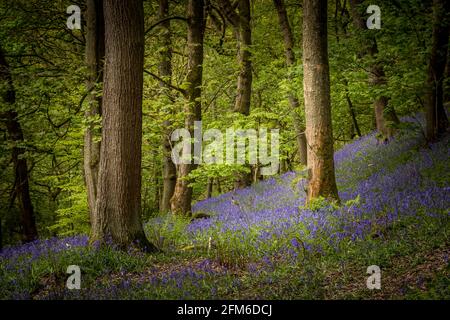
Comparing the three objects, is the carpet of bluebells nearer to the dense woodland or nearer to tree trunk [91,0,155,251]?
the dense woodland

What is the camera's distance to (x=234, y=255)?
6.07m

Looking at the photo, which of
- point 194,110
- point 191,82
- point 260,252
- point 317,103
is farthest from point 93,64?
point 260,252

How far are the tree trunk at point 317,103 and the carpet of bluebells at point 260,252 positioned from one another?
0.69 meters

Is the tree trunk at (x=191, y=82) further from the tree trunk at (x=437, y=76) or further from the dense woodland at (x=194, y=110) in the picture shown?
the tree trunk at (x=437, y=76)

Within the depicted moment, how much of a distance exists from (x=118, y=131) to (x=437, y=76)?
9.31m

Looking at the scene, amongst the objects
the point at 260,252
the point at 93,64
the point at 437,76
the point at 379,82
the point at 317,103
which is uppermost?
the point at 379,82

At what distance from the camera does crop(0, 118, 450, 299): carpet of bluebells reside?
492cm

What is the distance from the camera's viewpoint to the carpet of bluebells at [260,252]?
4.92 metres

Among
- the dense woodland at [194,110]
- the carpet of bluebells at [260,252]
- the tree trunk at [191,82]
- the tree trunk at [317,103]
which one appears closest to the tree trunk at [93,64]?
the dense woodland at [194,110]

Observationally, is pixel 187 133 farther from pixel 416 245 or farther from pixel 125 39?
pixel 416 245

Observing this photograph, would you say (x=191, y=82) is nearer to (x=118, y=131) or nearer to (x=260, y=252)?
(x=118, y=131)

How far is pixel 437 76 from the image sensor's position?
10.5m

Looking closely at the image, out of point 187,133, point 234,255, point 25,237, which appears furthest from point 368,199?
point 25,237
